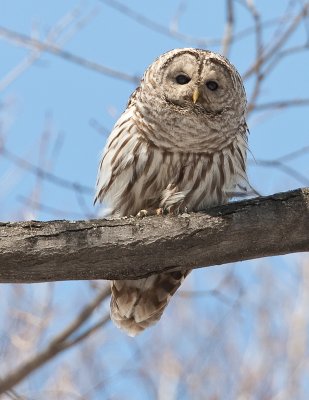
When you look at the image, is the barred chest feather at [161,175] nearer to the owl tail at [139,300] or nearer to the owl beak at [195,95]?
the owl beak at [195,95]

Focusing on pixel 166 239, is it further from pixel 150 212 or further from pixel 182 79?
pixel 182 79

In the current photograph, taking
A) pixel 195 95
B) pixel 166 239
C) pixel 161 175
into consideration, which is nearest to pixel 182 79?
pixel 195 95

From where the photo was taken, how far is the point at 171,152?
5621 millimetres

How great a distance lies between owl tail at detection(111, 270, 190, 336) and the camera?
5.85 m

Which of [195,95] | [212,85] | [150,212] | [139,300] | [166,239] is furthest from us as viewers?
[212,85]

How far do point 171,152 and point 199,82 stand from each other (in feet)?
2.02

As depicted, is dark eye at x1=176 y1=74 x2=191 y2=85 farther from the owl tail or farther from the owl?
the owl tail

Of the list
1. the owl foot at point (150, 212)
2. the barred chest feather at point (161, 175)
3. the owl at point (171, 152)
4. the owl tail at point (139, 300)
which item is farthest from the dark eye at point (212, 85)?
the owl tail at point (139, 300)

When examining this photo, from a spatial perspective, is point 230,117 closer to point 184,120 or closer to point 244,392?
point 184,120

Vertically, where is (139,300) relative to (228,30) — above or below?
below

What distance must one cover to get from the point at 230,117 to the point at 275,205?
1.29 meters

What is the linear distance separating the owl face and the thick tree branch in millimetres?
1274

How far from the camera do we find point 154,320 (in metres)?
5.99

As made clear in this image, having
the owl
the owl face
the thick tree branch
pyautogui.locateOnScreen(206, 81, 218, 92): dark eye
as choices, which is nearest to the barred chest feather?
the owl
